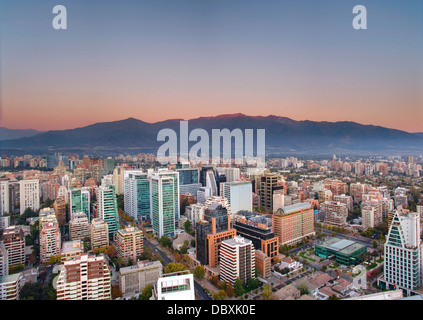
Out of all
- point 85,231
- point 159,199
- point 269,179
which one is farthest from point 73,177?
point 269,179

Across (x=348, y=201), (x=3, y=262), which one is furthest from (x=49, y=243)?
(x=348, y=201)

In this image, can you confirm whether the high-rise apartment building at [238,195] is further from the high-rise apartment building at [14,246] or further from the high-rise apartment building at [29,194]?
the high-rise apartment building at [14,246]

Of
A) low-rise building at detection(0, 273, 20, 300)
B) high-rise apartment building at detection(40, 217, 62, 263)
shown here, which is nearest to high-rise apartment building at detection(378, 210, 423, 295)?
low-rise building at detection(0, 273, 20, 300)

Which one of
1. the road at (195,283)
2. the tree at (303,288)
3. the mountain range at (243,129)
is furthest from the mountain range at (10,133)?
the tree at (303,288)

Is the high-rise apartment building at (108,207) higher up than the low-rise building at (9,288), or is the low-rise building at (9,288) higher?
the high-rise apartment building at (108,207)

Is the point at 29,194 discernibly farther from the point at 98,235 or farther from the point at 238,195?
the point at 238,195
